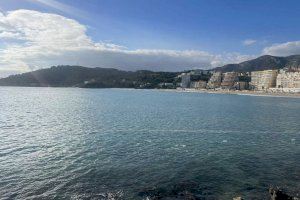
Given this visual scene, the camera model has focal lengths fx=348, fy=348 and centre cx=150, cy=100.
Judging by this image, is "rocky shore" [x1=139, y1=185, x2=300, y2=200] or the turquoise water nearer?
"rocky shore" [x1=139, y1=185, x2=300, y2=200]

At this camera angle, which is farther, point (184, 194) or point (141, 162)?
point (141, 162)

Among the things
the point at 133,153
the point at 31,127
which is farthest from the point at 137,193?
the point at 31,127

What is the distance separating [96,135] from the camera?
156 feet

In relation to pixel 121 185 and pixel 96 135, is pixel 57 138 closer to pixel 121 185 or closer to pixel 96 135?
pixel 96 135

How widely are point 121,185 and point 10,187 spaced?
8022 mm

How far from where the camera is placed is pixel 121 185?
2584 cm

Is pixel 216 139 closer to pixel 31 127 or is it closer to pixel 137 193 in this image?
pixel 137 193

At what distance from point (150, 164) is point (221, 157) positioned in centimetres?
808

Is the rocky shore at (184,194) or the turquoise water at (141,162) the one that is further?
the turquoise water at (141,162)

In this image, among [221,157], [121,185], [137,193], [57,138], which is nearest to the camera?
[137,193]

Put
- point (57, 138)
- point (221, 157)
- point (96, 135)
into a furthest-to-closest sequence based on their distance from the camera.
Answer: point (96, 135)
point (57, 138)
point (221, 157)

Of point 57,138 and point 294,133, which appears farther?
point 294,133

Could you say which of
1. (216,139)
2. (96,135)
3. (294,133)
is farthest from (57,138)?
(294,133)

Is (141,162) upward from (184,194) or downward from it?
upward
